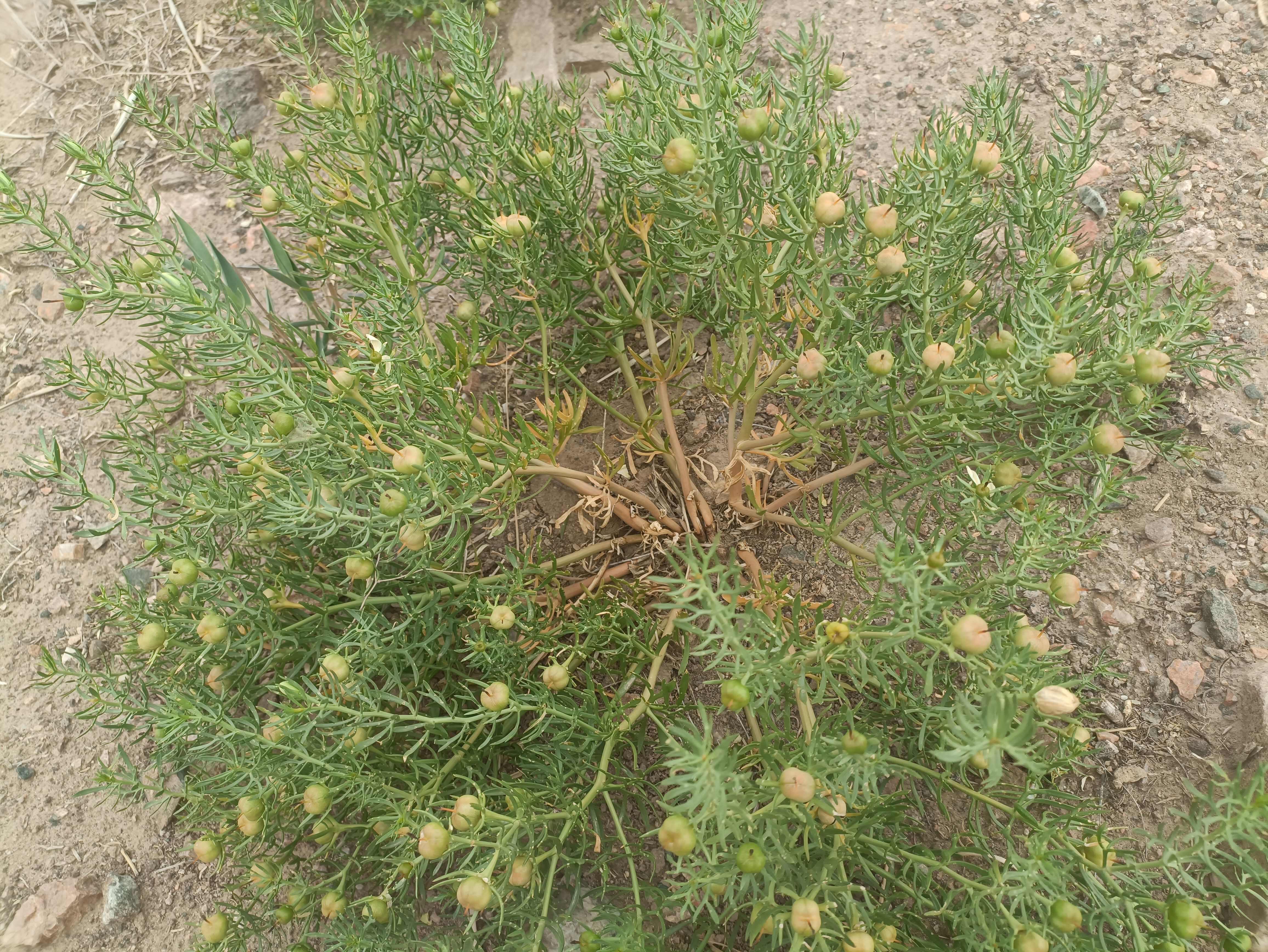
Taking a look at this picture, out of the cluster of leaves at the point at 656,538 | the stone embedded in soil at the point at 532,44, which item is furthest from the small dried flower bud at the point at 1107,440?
the stone embedded in soil at the point at 532,44

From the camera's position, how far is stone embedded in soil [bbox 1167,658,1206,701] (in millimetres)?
2232

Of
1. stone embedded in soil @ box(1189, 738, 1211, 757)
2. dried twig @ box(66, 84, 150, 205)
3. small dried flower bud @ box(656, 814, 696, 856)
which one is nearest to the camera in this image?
small dried flower bud @ box(656, 814, 696, 856)

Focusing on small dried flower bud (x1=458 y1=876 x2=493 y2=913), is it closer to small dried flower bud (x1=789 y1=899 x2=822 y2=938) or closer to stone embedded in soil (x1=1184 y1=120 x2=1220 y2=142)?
small dried flower bud (x1=789 y1=899 x2=822 y2=938)

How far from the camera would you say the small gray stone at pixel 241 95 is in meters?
3.87

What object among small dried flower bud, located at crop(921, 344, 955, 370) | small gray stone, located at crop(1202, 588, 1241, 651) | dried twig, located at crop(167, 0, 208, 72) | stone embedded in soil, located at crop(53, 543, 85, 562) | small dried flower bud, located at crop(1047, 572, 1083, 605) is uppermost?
dried twig, located at crop(167, 0, 208, 72)

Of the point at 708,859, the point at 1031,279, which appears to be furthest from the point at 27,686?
the point at 1031,279

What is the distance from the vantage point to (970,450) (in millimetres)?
2154

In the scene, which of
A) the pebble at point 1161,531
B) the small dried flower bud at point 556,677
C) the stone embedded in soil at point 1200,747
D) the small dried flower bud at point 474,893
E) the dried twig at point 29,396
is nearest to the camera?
the small dried flower bud at point 474,893

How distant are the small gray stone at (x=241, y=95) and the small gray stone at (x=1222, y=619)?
431cm

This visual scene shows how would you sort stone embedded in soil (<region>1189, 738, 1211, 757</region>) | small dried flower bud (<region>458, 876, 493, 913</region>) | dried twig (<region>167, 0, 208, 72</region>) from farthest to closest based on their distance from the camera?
dried twig (<region>167, 0, 208, 72</region>), stone embedded in soil (<region>1189, 738, 1211, 757</region>), small dried flower bud (<region>458, 876, 493, 913</region>)

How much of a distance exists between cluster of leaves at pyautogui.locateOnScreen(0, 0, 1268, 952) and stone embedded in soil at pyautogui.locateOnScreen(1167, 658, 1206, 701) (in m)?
0.36

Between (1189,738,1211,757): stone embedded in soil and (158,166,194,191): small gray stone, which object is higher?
(158,166,194,191): small gray stone

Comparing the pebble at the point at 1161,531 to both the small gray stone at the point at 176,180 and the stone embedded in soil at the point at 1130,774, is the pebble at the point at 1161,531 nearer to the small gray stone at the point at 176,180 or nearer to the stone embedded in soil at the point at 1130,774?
the stone embedded in soil at the point at 1130,774

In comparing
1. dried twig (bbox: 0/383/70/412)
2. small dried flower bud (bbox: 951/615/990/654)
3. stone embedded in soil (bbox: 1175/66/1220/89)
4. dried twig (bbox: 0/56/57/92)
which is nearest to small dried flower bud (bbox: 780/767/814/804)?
small dried flower bud (bbox: 951/615/990/654)
